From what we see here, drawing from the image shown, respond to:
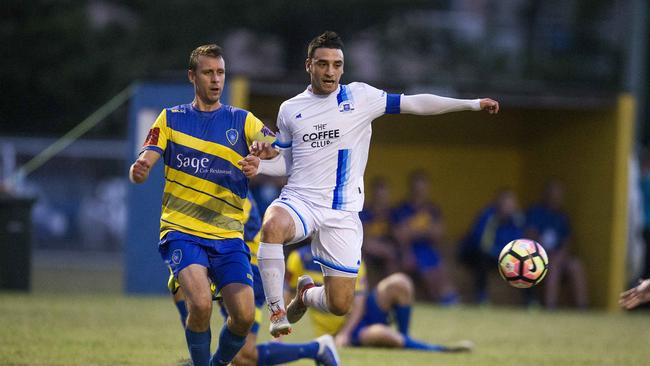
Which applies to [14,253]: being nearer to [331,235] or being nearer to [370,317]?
[370,317]

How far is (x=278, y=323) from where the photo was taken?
775 centimetres

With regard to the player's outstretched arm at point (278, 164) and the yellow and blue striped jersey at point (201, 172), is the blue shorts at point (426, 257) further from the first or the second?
the yellow and blue striped jersey at point (201, 172)

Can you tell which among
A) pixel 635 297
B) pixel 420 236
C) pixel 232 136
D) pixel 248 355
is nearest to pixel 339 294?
pixel 248 355

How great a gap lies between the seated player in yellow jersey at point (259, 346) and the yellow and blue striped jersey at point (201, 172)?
924mm

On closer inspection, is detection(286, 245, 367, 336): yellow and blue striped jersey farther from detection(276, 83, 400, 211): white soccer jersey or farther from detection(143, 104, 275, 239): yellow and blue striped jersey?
detection(143, 104, 275, 239): yellow and blue striped jersey

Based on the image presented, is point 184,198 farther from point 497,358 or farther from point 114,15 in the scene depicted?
point 114,15

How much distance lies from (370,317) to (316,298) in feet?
8.96

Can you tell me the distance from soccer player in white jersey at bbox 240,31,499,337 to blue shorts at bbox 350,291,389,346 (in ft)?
8.33

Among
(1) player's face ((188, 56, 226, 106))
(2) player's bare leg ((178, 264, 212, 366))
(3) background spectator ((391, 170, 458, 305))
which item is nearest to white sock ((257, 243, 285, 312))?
(2) player's bare leg ((178, 264, 212, 366))

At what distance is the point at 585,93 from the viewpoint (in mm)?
16516

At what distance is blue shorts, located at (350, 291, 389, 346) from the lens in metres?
10.8

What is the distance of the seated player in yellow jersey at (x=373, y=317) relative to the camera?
10.3 meters

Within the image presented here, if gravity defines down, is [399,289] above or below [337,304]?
below

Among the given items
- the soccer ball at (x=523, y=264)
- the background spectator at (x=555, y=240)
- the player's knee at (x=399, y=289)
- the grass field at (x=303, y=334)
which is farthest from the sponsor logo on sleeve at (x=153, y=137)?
the background spectator at (x=555, y=240)
